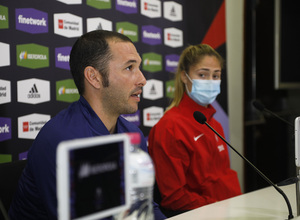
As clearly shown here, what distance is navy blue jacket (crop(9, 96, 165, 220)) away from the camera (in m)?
1.08

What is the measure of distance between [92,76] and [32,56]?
60 cm

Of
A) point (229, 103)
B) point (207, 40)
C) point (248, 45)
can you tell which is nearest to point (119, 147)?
point (207, 40)

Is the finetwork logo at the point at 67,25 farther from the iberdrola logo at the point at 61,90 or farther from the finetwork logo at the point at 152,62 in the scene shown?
the finetwork logo at the point at 152,62

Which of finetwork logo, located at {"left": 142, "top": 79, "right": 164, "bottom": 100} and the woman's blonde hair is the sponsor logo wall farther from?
the woman's blonde hair

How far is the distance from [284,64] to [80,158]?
10.5 feet

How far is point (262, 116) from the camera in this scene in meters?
3.30

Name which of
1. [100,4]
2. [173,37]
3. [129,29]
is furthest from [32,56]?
[173,37]

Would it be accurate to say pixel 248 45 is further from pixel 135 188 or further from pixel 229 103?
pixel 135 188

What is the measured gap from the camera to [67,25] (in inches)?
77.5

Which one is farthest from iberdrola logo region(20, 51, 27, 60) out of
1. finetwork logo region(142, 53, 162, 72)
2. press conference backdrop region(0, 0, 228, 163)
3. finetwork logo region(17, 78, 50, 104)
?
finetwork logo region(142, 53, 162, 72)

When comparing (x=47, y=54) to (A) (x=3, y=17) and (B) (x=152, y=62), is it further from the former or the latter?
(B) (x=152, y=62)

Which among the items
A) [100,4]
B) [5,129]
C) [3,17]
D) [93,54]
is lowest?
[5,129]

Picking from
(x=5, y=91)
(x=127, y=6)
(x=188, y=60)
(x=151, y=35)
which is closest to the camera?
(x=5, y=91)

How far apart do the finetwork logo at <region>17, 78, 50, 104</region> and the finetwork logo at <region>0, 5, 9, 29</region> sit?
11.2 inches
